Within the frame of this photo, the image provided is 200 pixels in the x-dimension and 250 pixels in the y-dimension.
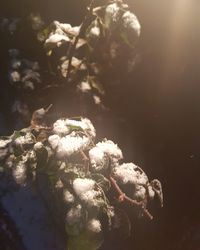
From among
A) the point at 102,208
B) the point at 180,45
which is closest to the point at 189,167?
the point at 180,45

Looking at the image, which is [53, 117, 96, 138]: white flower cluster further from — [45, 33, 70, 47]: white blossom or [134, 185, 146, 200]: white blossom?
[45, 33, 70, 47]: white blossom

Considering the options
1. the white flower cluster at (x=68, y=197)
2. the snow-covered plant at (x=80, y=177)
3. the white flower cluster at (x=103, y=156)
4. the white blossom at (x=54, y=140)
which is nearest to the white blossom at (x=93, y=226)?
the snow-covered plant at (x=80, y=177)

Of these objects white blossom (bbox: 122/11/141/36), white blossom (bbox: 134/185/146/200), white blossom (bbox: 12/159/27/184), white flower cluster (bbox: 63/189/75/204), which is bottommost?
white blossom (bbox: 134/185/146/200)

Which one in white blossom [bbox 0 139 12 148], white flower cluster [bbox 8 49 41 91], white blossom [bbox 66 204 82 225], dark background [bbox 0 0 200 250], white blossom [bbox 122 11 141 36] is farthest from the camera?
dark background [bbox 0 0 200 250]

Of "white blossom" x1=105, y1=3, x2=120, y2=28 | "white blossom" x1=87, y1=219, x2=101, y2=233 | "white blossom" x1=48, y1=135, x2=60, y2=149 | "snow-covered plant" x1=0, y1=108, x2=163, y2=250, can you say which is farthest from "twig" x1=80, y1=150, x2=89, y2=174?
"white blossom" x1=105, y1=3, x2=120, y2=28

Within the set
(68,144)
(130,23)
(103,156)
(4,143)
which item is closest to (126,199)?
(103,156)

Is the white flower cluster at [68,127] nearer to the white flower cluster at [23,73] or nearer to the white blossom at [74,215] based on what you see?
the white blossom at [74,215]

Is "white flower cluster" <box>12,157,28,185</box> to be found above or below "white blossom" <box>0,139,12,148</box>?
below
